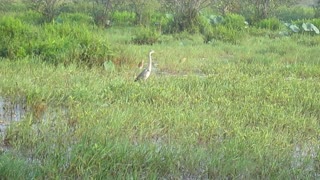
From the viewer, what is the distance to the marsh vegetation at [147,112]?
3881 mm

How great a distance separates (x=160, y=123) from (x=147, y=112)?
269 millimetres

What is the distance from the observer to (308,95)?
6.28 meters

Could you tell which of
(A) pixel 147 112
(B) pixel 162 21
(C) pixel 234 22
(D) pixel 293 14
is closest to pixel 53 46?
(A) pixel 147 112

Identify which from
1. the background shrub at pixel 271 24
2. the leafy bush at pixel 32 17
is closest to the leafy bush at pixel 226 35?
the background shrub at pixel 271 24

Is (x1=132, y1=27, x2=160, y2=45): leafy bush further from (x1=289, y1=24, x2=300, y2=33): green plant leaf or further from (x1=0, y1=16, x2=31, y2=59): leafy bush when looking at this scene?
(x1=289, y1=24, x2=300, y2=33): green plant leaf

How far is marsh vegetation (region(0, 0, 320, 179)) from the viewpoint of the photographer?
3.88m

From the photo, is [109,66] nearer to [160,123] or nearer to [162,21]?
[160,123]

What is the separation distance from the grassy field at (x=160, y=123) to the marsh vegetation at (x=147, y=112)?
11 millimetres

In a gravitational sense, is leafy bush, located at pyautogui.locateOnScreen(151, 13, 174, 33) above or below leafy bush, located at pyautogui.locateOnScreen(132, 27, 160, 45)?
below

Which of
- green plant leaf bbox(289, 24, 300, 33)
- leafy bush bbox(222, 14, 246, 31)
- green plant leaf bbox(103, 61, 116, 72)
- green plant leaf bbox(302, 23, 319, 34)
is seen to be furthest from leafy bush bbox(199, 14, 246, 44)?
green plant leaf bbox(103, 61, 116, 72)

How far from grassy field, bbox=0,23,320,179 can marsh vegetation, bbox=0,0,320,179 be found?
0.01 metres

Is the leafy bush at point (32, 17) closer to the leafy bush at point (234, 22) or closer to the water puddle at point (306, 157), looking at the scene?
the leafy bush at point (234, 22)

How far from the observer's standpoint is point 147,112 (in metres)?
5.14

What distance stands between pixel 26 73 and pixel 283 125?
357cm
